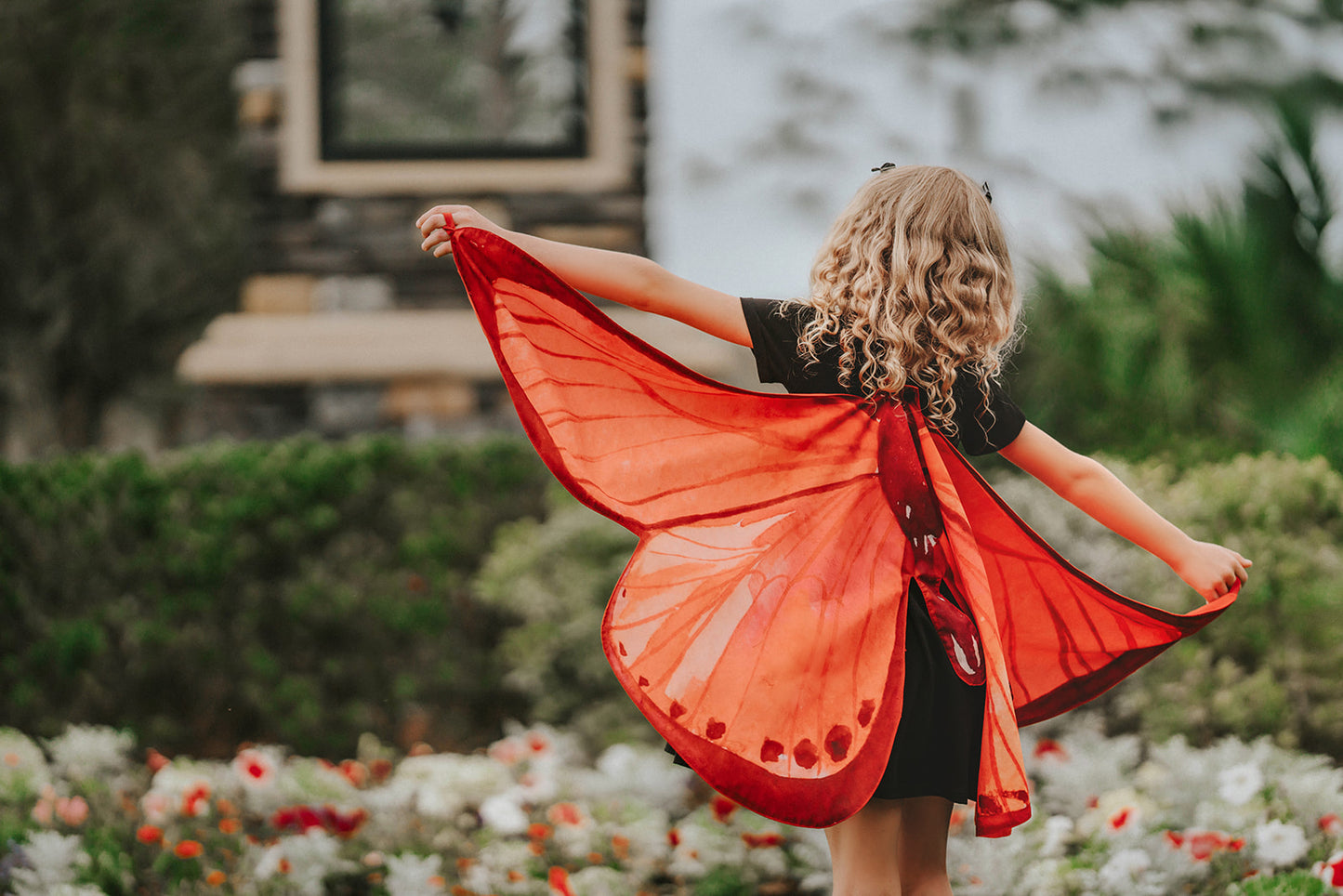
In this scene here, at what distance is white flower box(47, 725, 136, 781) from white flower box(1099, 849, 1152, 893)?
329cm

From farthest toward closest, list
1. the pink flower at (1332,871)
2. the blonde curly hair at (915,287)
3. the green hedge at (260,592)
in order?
the green hedge at (260,592) → the pink flower at (1332,871) → the blonde curly hair at (915,287)

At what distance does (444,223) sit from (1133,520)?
147cm

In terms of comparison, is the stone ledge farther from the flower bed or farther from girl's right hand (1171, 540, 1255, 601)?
girl's right hand (1171, 540, 1255, 601)

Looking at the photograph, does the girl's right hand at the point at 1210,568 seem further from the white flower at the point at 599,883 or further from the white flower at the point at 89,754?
the white flower at the point at 89,754

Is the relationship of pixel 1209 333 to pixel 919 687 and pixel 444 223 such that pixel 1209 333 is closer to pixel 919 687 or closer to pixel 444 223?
pixel 919 687

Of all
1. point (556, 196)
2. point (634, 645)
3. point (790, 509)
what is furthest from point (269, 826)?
point (556, 196)

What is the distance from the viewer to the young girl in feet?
6.33

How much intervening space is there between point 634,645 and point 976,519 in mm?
796

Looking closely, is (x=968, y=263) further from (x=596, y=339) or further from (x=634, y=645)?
(x=634, y=645)

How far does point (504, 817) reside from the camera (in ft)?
10.8

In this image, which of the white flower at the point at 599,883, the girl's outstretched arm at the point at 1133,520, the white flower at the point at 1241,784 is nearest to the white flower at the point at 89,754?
the white flower at the point at 599,883

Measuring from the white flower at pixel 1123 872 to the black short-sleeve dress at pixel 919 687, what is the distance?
1.13 metres

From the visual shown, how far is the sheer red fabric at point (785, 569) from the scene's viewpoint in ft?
6.20

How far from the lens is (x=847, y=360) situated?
2.04 m
